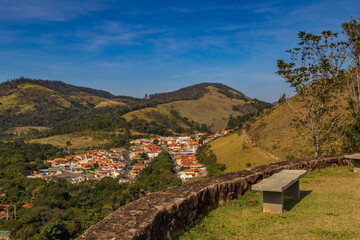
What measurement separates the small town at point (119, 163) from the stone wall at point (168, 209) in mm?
51615

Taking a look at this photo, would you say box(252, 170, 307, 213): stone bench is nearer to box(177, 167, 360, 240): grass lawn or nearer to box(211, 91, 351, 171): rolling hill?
box(177, 167, 360, 240): grass lawn

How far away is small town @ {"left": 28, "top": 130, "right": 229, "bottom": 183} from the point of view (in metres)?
72.3

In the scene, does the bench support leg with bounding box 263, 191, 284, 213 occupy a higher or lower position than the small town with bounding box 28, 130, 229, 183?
higher

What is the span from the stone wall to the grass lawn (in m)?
0.20

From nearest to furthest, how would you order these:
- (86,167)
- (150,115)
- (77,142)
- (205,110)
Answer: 1. (86,167)
2. (77,142)
3. (150,115)
4. (205,110)

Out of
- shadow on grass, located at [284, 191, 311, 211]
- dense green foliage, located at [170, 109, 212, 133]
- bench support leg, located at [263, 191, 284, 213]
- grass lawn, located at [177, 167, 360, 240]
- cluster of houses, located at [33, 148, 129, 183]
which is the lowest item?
cluster of houses, located at [33, 148, 129, 183]

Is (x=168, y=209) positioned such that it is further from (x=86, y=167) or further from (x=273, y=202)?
(x=86, y=167)

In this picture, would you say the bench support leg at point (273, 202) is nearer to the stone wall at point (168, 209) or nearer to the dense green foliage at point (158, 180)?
the stone wall at point (168, 209)

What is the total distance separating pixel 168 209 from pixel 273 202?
2.50m

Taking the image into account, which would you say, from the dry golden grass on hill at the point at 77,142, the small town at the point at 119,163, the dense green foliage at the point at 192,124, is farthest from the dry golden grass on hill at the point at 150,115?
the small town at the point at 119,163

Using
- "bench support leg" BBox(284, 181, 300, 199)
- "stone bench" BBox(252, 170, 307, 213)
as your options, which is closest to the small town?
"bench support leg" BBox(284, 181, 300, 199)

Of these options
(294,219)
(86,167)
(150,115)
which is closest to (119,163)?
(86,167)

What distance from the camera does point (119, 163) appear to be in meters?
89.9

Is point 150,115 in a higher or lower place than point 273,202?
higher
